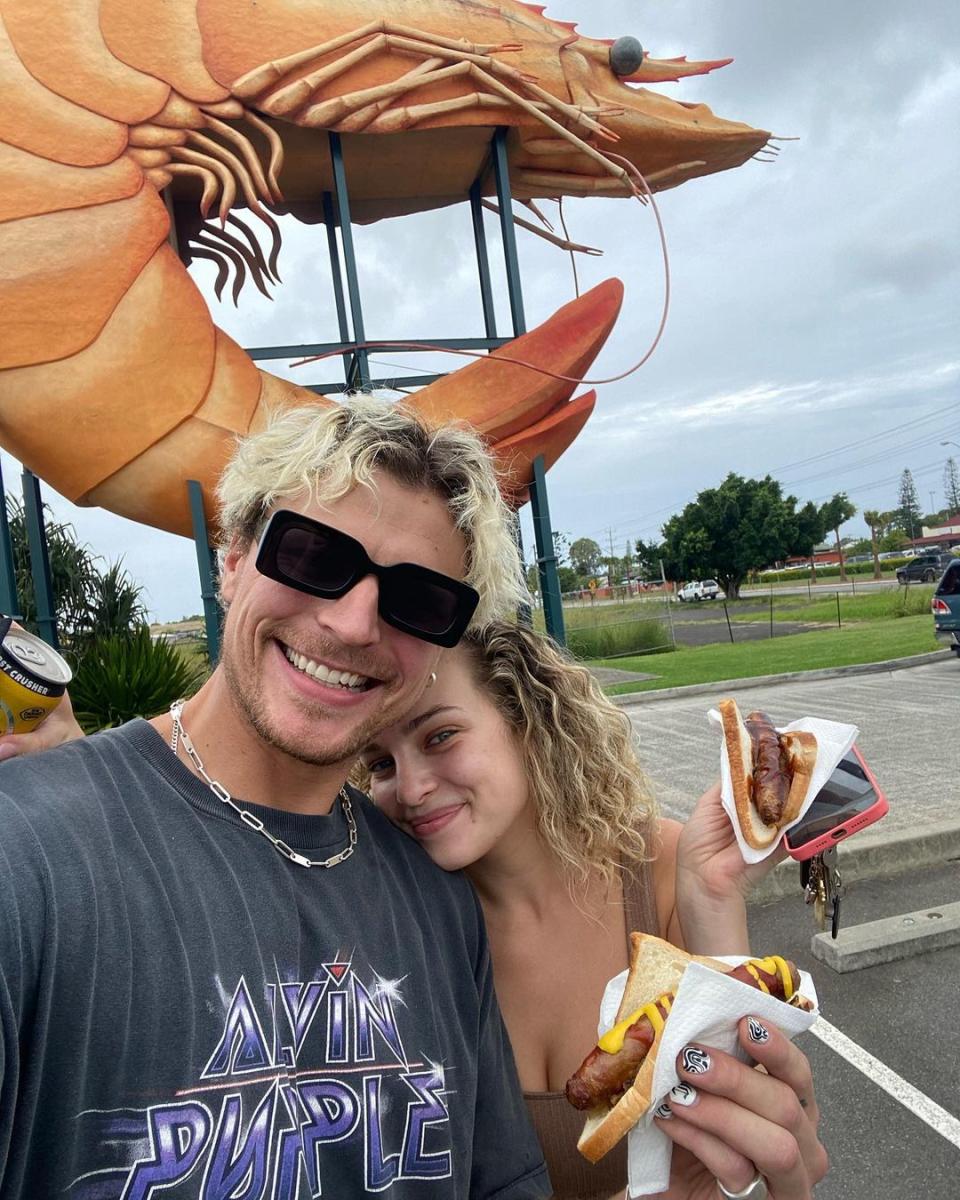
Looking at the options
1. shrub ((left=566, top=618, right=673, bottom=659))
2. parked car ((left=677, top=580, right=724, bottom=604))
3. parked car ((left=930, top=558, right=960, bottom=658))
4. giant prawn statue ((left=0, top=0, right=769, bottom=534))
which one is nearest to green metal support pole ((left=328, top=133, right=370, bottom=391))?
giant prawn statue ((left=0, top=0, right=769, bottom=534))

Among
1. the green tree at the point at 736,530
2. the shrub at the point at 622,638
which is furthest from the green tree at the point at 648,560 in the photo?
the shrub at the point at 622,638

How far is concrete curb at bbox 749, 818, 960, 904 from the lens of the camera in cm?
468

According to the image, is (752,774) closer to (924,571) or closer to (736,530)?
(736,530)

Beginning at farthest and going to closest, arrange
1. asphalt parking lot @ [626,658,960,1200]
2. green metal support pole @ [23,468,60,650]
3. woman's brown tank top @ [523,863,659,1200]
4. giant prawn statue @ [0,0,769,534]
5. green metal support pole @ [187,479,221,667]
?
green metal support pole @ [23,468,60,650] < green metal support pole @ [187,479,221,667] < giant prawn statue @ [0,0,769,534] < asphalt parking lot @ [626,658,960,1200] < woman's brown tank top @ [523,863,659,1200]

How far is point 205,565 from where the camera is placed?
655cm

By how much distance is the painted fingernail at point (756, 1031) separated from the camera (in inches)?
48.9

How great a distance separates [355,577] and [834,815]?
1.13m

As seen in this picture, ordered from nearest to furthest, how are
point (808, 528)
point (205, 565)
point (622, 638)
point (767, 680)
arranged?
1. point (205, 565)
2. point (767, 680)
3. point (622, 638)
4. point (808, 528)

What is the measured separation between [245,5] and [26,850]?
7830 mm

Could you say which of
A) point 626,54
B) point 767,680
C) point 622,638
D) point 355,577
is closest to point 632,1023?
point 355,577

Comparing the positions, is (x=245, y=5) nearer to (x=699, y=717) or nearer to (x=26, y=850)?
(x=26, y=850)

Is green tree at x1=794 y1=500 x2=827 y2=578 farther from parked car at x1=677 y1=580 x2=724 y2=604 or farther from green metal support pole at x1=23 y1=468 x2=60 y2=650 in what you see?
green metal support pole at x1=23 y1=468 x2=60 y2=650

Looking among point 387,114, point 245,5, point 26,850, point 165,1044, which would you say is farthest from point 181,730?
point 245,5

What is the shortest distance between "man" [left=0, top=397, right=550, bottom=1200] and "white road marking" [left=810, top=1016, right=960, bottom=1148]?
1907 millimetres
